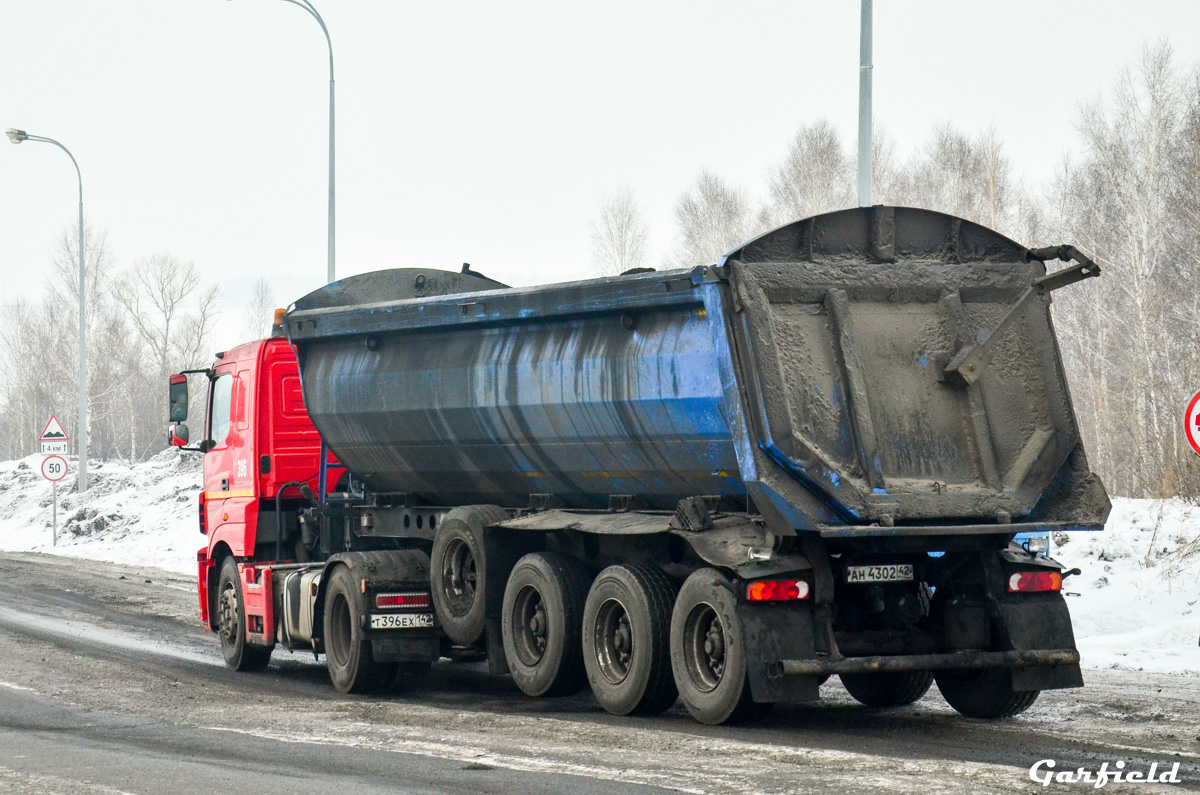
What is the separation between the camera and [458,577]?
1125 cm

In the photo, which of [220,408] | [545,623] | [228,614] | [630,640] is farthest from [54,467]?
[630,640]

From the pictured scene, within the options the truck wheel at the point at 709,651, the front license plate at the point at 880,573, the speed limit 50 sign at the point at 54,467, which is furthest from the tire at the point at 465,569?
the speed limit 50 sign at the point at 54,467

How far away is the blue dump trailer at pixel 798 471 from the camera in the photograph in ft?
27.9

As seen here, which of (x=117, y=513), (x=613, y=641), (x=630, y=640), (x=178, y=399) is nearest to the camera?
(x=630, y=640)

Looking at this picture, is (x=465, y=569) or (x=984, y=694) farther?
(x=465, y=569)

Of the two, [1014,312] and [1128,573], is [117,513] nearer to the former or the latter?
[1128,573]

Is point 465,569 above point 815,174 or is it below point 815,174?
below

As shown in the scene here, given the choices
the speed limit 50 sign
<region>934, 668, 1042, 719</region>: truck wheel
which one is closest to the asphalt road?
<region>934, 668, 1042, 719</region>: truck wheel

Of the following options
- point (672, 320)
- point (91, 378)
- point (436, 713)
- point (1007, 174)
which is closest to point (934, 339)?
point (672, 320)

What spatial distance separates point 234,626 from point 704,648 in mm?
6214

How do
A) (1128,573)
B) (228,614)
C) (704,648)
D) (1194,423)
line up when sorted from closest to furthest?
(704,648) → (1194,423) → (228,614) → (1128,573)

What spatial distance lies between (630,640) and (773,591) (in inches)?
55.4

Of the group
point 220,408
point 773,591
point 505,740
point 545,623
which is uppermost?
point 220,408

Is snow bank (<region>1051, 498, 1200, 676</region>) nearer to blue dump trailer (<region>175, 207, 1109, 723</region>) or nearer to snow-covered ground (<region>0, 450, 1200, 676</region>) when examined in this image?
snow-covered ground (<region>0, 450, 1200, 676</region>)
